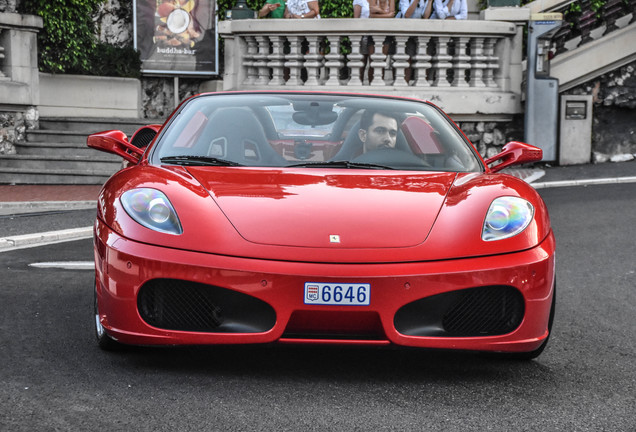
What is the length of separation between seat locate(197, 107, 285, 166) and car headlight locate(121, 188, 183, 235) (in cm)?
73

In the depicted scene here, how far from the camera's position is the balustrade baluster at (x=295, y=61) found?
1432 centimetres

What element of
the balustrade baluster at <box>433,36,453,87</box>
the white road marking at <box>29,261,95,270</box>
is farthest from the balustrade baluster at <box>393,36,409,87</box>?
the white road marking at <box>29,261,95,270</box>

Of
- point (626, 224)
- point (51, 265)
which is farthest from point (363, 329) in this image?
point (626, 224)

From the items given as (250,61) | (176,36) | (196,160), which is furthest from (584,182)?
(176,36)

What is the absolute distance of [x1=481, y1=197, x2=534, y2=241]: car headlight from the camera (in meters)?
3.97

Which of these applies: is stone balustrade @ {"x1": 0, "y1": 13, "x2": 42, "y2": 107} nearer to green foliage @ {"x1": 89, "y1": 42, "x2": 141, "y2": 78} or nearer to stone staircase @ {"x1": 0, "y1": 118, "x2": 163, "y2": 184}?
stone staircase @ {"x1": 0, "y1": 118, "x2": 163, "y2": 184}

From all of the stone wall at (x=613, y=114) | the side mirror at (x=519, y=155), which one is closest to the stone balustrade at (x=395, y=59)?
the stone wall at (x=613, y=114)

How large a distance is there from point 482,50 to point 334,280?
38.0 ft

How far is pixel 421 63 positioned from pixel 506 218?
10.5 metres

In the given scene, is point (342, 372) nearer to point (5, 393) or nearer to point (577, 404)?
point (577, 404)

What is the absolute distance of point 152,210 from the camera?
400cm

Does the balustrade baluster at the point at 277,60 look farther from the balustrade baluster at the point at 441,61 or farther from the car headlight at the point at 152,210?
the car headlight at the point at 152,210

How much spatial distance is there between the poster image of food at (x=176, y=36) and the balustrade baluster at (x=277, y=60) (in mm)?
5609

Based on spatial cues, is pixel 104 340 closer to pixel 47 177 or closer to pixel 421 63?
pixel 47 177
